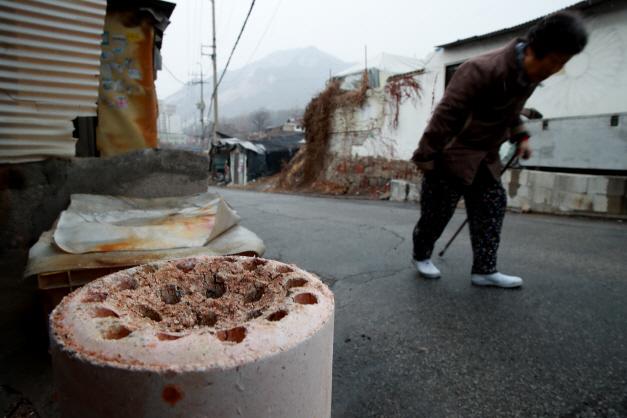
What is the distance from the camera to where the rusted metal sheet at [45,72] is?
2.62 meters

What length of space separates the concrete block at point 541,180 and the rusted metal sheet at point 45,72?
7.21 m

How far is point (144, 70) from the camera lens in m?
3.96

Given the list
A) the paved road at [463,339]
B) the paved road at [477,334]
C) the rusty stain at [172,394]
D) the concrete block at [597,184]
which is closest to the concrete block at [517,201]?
the concrete block at [597,184]

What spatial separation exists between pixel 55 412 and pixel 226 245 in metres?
1.00

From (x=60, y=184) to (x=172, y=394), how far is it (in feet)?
9.54

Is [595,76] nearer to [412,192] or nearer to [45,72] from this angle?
[412,192]

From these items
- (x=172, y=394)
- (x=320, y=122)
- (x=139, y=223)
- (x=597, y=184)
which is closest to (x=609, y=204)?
(x=597, y=184)

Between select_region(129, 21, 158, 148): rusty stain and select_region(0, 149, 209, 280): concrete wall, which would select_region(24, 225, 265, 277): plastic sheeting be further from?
select_region(129, 21, 158, 148): rusty stain

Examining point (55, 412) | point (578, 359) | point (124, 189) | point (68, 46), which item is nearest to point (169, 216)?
point (124, 189)

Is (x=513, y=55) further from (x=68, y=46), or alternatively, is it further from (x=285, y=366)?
(x=68, y=46)

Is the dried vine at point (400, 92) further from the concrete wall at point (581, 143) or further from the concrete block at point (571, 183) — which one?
the concrete block at point (571, 183)

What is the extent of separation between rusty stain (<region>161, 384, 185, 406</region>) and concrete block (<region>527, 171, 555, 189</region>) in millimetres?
Result: 7456

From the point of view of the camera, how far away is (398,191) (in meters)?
9.88

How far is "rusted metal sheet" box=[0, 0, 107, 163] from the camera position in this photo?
2.62m
